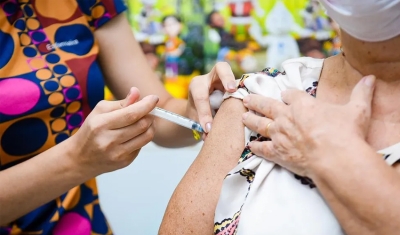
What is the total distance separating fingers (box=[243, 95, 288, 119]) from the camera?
2.91 ft

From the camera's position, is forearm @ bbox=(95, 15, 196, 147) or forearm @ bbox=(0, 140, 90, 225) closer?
forearm @ bbox=(0, 140, 90, 225)

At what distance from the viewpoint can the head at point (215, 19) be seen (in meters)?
2.10

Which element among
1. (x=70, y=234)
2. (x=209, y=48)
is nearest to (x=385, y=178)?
(x=70, y=234)

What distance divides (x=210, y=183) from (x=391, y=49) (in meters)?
0.40

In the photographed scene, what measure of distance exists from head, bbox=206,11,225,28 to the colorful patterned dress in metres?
0.82

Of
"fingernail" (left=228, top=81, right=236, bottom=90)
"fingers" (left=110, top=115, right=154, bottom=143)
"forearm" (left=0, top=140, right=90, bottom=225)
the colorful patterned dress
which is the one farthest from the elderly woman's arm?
the colorful patterned dress

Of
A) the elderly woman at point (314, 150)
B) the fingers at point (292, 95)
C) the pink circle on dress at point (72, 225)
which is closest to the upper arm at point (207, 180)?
the elderly woman at point (314, 150)

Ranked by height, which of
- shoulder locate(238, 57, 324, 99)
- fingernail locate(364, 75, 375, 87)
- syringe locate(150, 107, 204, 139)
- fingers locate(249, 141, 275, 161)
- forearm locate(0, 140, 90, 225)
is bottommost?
forearm locate(0, 140, 90, 225)

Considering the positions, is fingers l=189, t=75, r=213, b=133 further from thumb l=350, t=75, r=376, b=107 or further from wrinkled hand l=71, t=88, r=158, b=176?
thumb l=350, t=75, r=376, b=107

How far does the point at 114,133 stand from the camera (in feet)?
3.32

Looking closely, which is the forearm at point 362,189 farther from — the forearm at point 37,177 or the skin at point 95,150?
the forearm at point 37,177

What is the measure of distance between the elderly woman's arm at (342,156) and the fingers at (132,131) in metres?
0.27

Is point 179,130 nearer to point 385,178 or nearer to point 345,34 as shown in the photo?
point 345,34

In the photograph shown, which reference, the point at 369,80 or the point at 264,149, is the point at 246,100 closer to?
the point at 264,149
